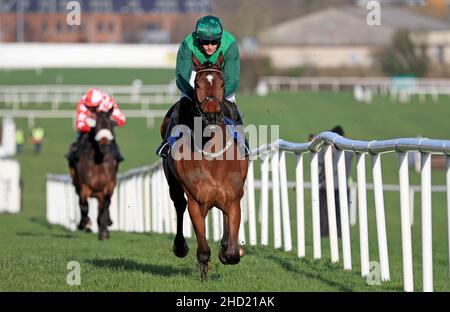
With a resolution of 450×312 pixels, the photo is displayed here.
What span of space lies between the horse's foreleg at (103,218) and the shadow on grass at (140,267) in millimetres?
4938

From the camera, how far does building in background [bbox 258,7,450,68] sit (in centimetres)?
8488

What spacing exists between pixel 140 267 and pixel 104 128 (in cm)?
629

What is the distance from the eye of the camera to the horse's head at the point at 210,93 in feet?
25.4

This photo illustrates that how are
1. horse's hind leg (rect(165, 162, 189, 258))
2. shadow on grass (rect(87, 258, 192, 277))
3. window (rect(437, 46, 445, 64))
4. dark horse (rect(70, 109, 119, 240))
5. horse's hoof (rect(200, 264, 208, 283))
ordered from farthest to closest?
window (rect(437, 46, 445, 64)), dark horse (rect(70, 109, 119, 240)), horse's hind leg (rect(165, 162, 189, 258)), shadow on grass (rect(87, 258, 192, 277)), horse's hoof (rect(200, 264, 208, 283))

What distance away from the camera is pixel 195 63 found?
319 inches

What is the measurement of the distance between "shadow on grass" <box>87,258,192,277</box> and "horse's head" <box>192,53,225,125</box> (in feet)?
4.03

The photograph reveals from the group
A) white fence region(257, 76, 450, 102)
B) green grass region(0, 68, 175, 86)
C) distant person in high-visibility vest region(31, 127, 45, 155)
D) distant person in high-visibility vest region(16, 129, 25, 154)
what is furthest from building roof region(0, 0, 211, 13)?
distant person in high-visibility vest region(31, 127, 45, 155)

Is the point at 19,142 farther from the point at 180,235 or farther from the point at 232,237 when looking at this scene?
the point at 232,237

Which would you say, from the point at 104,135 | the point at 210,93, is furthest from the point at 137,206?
the point at 210,93

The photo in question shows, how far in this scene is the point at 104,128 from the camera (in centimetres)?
1514

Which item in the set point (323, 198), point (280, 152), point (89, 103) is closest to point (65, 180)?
point (89, 103)

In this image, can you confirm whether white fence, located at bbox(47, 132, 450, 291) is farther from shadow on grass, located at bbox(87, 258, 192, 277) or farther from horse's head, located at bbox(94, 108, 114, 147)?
shadow on grass, located at bbox(87, 258, 192, 277)

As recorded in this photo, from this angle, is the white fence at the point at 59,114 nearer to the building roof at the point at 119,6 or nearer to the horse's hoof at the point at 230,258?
the horse's hoof at the point at 230,258
